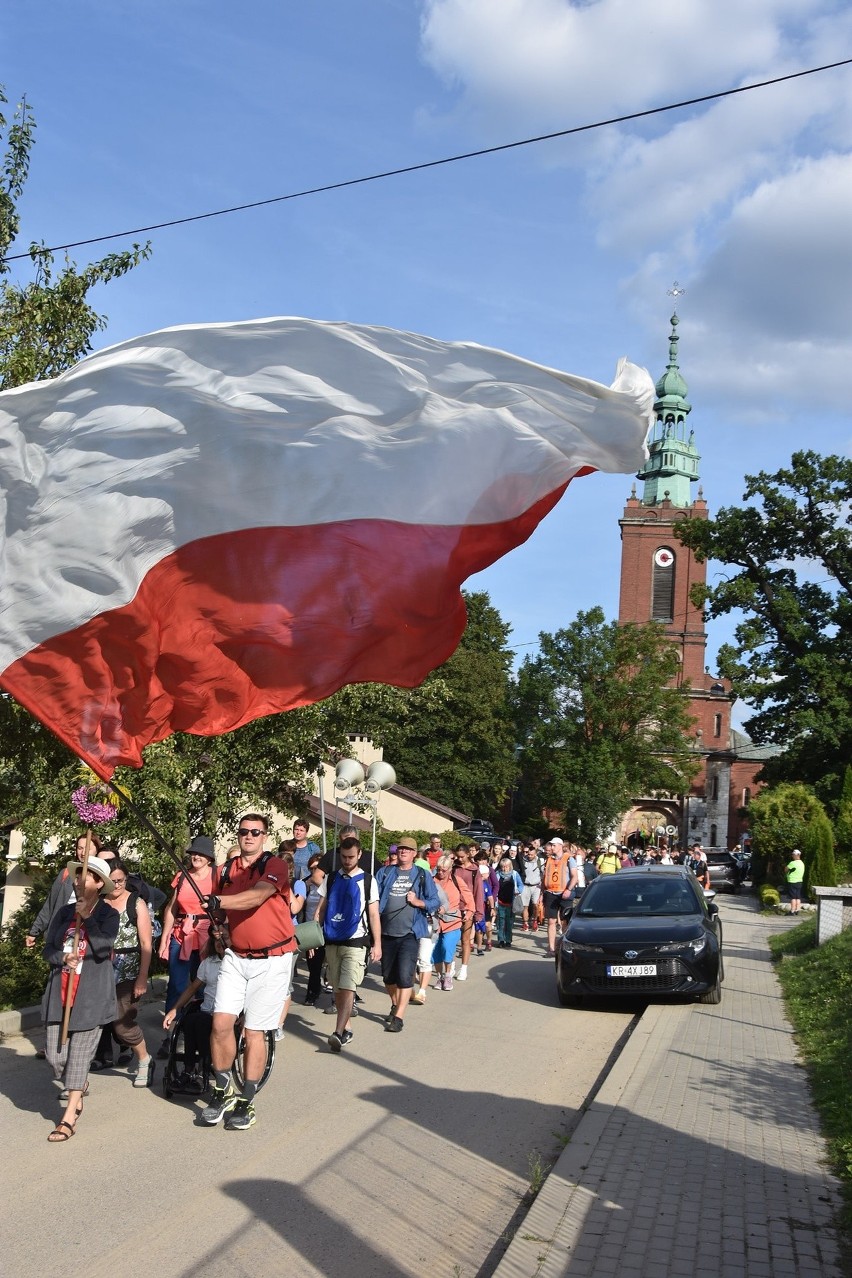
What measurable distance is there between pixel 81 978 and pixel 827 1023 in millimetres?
7220

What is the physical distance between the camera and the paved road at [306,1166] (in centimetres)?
580

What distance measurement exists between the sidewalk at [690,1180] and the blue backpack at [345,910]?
105 inches

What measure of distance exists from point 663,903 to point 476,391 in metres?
11.0

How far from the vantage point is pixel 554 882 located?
20.9 metres

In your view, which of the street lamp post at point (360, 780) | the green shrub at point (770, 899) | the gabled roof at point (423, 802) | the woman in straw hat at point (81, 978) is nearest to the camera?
the woman in straw hat at point (81, 978)

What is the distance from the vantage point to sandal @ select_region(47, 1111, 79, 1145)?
7562 mm

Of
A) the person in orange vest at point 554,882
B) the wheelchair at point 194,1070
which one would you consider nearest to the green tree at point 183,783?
the wheelchair at point 194,1070

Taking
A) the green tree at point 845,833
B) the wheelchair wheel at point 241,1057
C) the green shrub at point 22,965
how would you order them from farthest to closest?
the green tree at point 845,833
the green shrub at point 22,965
the wheelchair wheel at point 241,1057

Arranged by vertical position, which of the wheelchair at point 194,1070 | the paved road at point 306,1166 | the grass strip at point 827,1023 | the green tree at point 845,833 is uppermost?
the green tree at point 845,833

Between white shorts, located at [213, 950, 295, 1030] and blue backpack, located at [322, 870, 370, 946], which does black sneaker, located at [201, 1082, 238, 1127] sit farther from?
blue backpack, located at [322, 870, 370, 946]

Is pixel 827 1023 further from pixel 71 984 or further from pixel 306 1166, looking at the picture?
pixel 71 984

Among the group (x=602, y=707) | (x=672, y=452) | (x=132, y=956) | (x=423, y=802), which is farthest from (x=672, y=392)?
(x=132, y=956)

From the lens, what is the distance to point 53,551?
6.02m

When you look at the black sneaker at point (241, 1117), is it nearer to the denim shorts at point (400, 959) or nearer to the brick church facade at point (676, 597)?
the denim shorts at point (400, 959)
